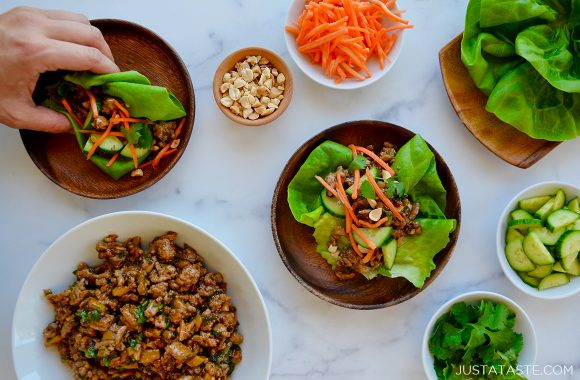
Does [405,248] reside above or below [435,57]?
below

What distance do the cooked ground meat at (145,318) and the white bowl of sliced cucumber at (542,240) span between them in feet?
4.26

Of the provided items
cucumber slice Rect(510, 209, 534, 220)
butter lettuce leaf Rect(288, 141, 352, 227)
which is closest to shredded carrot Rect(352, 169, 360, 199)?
butter lettuce leaf Rect(288, 141, 352, 227)

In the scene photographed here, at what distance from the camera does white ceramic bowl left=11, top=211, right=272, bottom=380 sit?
2.51m

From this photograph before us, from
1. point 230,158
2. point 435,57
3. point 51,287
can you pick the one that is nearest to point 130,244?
point 51,287

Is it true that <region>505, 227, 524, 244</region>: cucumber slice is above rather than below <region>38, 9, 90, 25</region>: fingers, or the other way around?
below

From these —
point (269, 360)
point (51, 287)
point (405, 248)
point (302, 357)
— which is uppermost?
point (405, 248)

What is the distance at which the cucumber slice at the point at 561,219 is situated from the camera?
2.63 metres

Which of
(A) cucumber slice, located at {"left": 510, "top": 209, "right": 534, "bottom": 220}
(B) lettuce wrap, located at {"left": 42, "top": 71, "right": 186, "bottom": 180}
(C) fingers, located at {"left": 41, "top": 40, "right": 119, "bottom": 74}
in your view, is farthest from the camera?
(A) cucumber slice, located at {"left": 510, "top": 209, "right": 534, "bottom": 220}

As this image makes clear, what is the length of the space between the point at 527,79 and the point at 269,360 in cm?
168

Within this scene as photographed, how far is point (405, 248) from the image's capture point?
260cm

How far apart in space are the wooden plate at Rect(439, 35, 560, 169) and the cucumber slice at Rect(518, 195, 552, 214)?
155 millimetres

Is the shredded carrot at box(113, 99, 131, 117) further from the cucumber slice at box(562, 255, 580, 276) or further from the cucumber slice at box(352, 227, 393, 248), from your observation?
the cucumber slice at box(562, 255, 580, 276)

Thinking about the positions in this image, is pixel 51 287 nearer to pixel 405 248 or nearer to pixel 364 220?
pixel 364 220

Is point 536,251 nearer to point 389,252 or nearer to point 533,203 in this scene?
point 533,203
